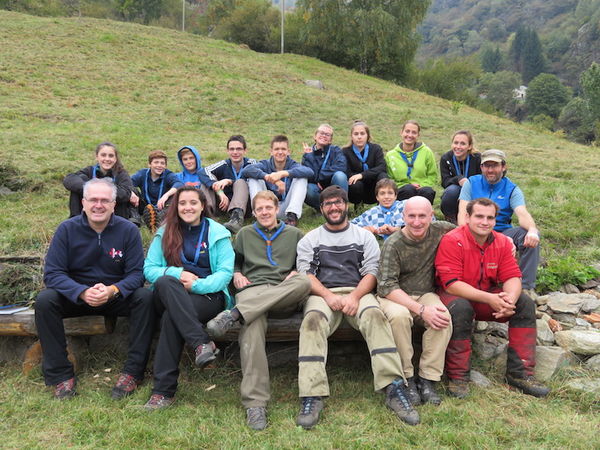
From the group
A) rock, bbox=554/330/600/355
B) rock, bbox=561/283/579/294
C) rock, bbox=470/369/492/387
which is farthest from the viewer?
rock, bbox=561/283/579/294

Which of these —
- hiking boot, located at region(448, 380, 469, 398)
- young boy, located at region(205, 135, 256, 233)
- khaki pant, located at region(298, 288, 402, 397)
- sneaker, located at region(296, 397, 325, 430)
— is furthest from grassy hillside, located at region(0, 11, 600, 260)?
sneaker, located at region(296, 397, 325, 430)

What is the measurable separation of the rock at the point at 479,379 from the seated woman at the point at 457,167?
8.47 feet

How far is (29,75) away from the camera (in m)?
18.4

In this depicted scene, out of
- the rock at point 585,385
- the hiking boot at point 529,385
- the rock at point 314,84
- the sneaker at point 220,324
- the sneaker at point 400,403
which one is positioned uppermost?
the rock at point 314,84

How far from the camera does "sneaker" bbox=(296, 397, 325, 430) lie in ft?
11.4

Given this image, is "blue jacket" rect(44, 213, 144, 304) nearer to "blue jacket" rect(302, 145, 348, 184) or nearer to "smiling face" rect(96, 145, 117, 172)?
"smiling face" rect(96, 145, 117, 172)

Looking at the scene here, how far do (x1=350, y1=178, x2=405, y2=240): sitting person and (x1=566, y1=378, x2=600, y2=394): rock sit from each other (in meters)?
2.36

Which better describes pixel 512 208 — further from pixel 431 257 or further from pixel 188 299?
pixel 188 299

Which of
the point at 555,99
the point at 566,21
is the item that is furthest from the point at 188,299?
the point at 566,21

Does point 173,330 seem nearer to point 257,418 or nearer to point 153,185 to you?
point 257,418

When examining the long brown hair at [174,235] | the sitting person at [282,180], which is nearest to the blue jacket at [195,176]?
the sitting person at [282,180]

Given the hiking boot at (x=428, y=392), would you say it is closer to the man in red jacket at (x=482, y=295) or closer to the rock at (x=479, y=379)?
the man in red jacket at (x=482, y=295)

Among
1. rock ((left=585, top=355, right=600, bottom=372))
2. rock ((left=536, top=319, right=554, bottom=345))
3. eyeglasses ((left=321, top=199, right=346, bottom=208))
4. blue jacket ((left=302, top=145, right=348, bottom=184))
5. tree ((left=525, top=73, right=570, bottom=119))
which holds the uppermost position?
tree ((left=525, top=73, right=570, bottom=119))

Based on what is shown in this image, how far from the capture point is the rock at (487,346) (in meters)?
4.40
